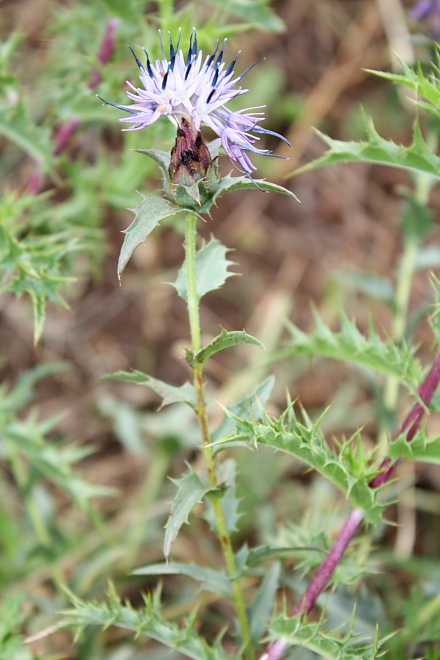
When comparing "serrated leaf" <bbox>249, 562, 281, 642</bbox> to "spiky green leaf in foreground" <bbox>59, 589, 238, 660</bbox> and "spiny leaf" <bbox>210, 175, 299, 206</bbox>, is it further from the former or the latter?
"spiny leaf" <bbox>210, 175, 299, 206</bbox>

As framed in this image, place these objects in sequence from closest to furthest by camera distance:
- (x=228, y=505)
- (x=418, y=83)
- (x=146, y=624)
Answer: (x=418, y=83), (x=146, y=624), (x=228, y=505)

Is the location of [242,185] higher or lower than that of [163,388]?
higher

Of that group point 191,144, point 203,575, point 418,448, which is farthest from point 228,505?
point 191,144

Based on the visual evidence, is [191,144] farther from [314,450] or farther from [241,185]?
Answer: [314,450]

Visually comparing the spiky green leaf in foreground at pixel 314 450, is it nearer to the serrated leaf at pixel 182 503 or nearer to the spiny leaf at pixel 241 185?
the serrated leaf at pixel 182 503

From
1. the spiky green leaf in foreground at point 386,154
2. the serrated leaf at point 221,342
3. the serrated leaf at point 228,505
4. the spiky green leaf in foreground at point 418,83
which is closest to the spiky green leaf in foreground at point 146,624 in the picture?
the serrated leaf at point 228,505
